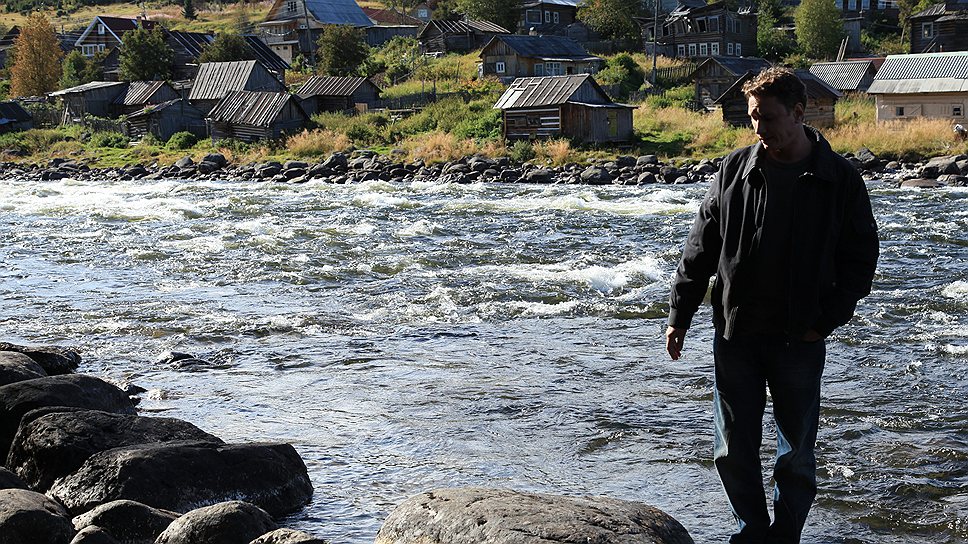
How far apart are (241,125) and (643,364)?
41687mm

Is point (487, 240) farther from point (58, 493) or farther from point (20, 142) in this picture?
point (20, 142)

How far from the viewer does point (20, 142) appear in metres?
53.1

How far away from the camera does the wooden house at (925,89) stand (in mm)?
41250

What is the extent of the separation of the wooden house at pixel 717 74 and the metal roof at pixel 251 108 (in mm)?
19548

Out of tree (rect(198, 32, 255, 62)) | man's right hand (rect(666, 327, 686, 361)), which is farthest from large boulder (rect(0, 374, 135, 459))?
tree (rect(198, 32, 255, 62))

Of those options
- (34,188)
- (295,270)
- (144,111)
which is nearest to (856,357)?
(295,270)

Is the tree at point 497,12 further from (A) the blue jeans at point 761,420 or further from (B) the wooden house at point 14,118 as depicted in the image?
(A) the blue jeans at point 761,420

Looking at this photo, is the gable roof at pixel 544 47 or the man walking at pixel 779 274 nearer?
the man walking at pixel 779 274

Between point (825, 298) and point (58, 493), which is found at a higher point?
point (825, 298)

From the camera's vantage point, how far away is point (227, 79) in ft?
185

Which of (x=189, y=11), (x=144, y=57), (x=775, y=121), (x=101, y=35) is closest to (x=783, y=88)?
(x=775, y=121)

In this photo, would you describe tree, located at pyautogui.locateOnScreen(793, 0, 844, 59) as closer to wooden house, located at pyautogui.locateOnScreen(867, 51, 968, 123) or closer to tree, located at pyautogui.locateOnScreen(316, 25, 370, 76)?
wooden house, located at pyautogui.locateOnScreen(867, 51, 968, 123)

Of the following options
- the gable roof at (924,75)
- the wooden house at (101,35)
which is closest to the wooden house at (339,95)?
the gable roof at (924,75)

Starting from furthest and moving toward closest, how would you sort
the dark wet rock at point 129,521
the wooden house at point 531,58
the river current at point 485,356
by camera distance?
1. the wooden house at point 531,58
2. the river current at point 485,356
3. the dark wet rock at point 129,521
